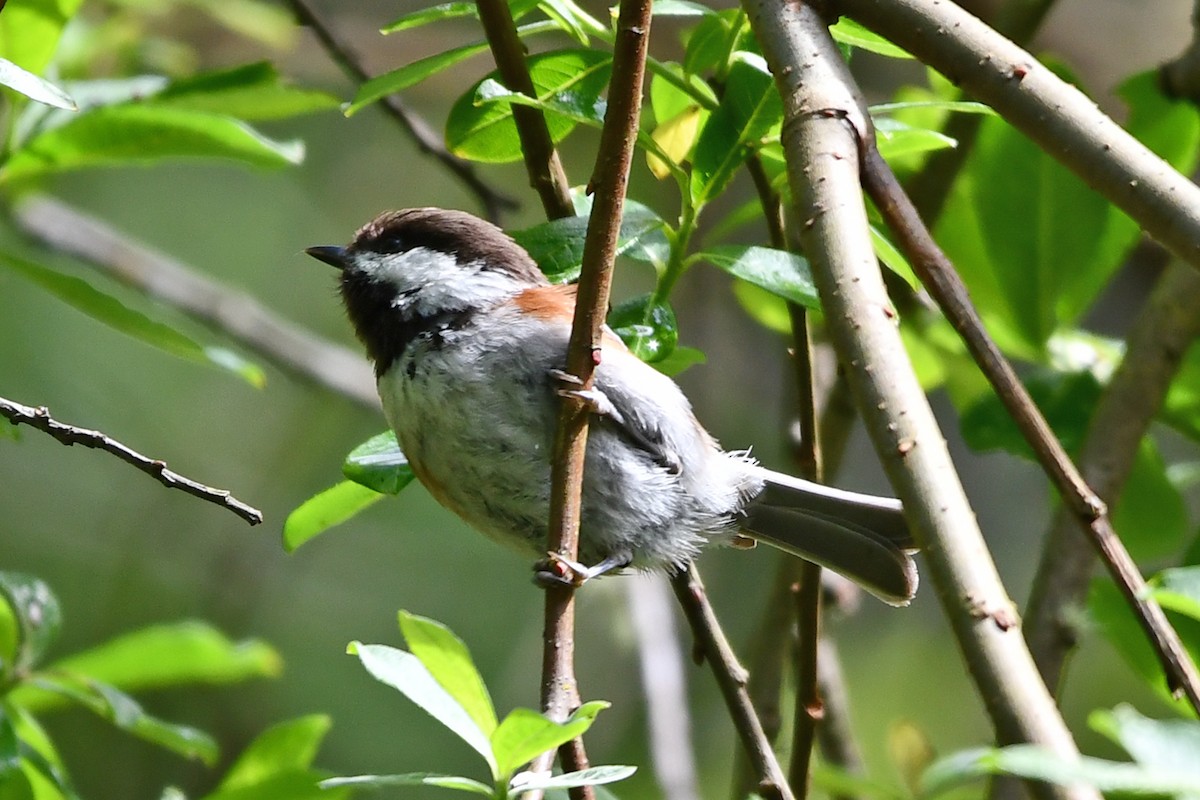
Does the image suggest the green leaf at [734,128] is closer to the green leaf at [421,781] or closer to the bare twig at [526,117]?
the bare twig at [526,117]

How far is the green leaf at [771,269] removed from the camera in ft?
5.63

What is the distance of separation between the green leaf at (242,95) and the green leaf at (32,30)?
0.20 meters

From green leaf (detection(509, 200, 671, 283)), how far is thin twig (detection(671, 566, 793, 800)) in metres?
0.55

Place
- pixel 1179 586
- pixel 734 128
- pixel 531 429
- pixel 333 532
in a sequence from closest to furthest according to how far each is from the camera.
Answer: pixel 1179 586 → pixel 734 128 → pixel 531 429 → pixel 333 532

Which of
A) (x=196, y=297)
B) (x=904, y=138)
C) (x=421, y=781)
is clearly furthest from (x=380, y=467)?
(x=196, y=297)

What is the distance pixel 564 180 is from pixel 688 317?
10.7 ft

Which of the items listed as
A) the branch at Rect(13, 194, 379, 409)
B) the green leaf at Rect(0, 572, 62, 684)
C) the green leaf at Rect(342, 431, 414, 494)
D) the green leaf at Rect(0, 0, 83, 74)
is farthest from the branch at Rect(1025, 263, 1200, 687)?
the branch at Rect(13, 194, 379, 409)

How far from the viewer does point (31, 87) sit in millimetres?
1430

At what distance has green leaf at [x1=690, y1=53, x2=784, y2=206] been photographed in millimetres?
1747

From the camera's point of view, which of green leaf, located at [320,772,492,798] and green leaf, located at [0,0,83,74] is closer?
green leaf, located at [320,772,492,798]

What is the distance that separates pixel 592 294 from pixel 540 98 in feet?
1.72

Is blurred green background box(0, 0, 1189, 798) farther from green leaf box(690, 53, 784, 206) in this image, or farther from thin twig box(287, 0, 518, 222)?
green leaf box(690, 53, 784, 206)

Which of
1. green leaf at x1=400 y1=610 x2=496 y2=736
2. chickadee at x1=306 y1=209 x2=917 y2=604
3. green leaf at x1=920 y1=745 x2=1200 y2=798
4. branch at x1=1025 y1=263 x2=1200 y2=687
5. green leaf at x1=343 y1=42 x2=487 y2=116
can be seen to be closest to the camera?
green leaf at x1=920 y1=745 x2=1200 y2=798

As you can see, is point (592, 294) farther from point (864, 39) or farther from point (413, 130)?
point (413, 130)
